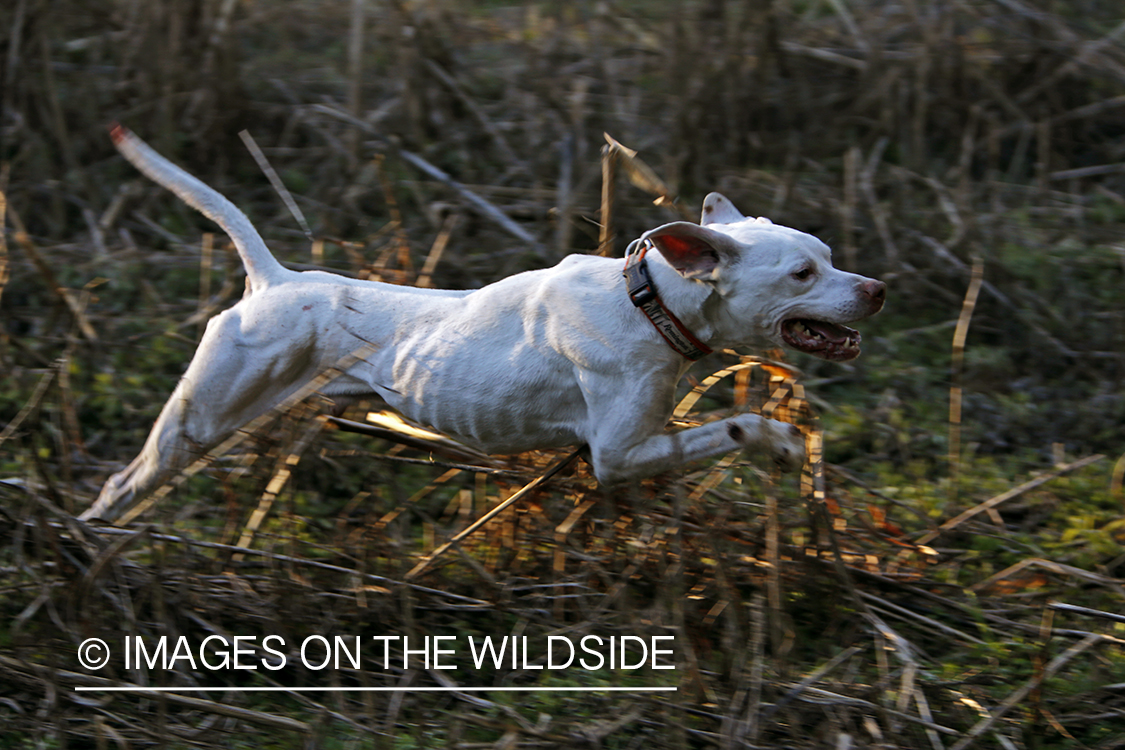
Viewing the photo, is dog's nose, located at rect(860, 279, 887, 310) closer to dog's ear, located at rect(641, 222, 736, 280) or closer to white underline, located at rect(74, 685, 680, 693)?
dog's ear, located at rect(641, 222, 736, 280)

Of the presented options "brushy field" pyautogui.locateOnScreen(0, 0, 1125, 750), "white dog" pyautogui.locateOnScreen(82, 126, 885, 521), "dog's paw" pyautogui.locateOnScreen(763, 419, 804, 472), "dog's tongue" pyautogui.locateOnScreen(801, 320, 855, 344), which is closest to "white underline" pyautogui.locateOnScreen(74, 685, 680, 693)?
"brushy field" pyautogui.locateOnScreen(0, 0, 1125, 750)

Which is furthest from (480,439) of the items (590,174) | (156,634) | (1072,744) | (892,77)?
(892,77)

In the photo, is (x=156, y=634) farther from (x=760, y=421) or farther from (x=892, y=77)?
(x=892, y=77)

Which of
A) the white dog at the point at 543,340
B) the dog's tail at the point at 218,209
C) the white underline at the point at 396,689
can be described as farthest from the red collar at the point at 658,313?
the dog's tail at the point at 218,209

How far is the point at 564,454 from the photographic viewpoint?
13.3ft

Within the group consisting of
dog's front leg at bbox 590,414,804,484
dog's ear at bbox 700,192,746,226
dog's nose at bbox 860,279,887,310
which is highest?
dog's ear at bbox 700,192,746,226

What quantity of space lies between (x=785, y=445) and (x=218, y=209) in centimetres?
210

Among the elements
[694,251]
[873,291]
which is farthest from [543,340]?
[873,291]

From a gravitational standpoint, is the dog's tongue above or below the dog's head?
below

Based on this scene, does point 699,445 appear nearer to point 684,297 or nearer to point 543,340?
point 684,297

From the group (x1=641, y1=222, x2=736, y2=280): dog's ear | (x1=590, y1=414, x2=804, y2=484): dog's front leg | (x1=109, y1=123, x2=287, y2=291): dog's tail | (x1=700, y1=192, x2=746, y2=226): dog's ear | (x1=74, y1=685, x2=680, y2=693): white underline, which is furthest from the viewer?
(x1=109, y1=123, x2=287, y2=291): dog's tail

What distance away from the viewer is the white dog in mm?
3223

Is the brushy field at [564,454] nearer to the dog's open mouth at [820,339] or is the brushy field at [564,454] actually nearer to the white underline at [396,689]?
the white underline at [396,689]

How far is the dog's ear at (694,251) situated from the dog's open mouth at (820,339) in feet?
0.93
